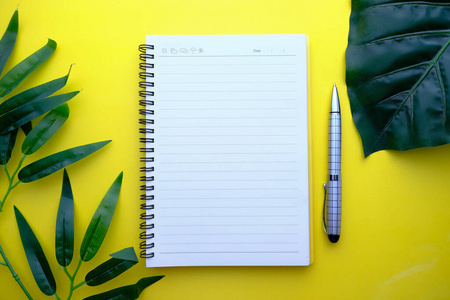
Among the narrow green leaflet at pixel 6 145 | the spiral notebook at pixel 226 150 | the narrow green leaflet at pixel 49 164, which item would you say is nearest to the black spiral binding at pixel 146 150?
the spiral notebook at pixel 226 150

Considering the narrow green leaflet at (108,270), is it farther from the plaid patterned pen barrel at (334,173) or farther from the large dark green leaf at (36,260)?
the plaid patterned pen barrel at (334,173)

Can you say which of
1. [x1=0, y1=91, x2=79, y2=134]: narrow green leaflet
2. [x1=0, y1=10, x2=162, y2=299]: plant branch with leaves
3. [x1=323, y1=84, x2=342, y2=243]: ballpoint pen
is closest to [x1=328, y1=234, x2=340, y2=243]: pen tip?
[x1=323, y1=84, x2=342, y2=243]: ballpoint pen

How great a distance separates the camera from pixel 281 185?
27.8 inches

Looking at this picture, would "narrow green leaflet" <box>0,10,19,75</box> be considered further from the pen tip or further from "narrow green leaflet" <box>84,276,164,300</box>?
the pen tip

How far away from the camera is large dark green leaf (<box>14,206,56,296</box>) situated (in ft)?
2.23

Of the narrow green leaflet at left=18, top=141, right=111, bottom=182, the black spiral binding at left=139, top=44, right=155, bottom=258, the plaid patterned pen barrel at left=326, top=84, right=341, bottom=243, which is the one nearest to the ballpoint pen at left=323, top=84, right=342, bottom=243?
the plaid patterned pen barrel at left=326, top=84, right=341, bottom=243

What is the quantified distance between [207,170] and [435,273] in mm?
511

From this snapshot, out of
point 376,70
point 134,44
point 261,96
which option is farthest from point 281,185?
point 134,44

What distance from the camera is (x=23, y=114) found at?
685 mm

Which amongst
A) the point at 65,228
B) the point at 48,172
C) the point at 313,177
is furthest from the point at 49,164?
the point at 313,177

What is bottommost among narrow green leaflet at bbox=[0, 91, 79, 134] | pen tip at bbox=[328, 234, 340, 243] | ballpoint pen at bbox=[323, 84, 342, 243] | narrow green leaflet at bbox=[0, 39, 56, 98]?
pen tip at bbox=[328, 234, 340, 243]

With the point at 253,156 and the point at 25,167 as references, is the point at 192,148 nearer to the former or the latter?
the point at 253,156

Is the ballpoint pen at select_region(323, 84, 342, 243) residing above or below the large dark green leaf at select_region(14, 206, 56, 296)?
above

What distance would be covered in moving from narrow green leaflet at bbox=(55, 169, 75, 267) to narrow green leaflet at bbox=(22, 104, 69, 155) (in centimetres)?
8
